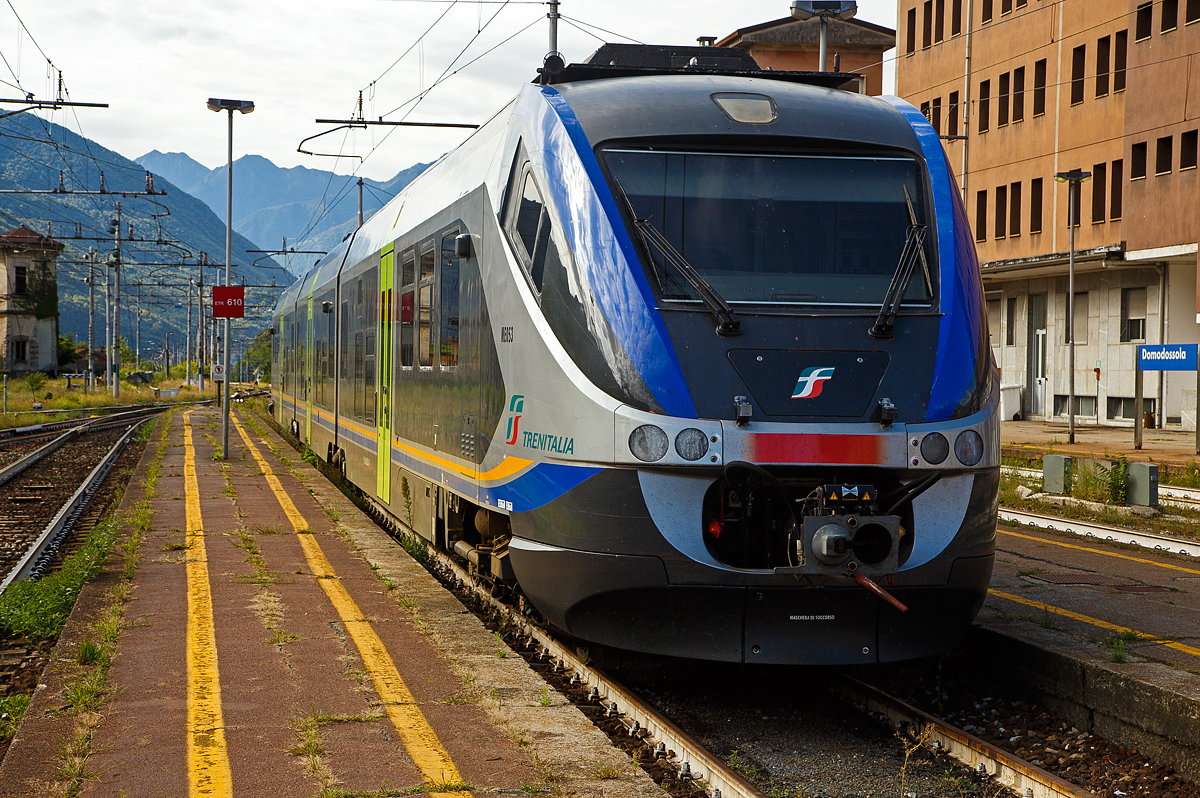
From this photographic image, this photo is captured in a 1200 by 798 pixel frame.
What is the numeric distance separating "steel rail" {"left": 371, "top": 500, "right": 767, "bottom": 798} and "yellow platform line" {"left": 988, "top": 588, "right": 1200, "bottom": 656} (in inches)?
115

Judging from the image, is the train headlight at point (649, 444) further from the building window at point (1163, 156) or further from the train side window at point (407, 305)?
the building window at point (1163, 156)

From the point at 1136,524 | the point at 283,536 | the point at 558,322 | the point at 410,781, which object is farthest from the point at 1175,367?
the point at 410,781

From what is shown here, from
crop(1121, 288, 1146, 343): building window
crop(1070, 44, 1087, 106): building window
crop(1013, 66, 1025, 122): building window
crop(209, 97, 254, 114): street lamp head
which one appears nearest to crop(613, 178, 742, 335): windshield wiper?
crop(209, 97, 254, 114): street lamp head

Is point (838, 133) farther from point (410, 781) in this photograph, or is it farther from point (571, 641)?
point (410, 781)

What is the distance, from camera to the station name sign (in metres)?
20.0

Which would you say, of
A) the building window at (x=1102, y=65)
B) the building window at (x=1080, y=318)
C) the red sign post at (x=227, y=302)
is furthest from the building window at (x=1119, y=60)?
the red sign post at (x=227, y=302)

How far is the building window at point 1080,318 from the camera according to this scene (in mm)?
35562

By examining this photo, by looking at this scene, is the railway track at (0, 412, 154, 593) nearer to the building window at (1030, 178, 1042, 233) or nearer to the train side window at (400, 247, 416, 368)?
the train side window at (400, 247, 416, 368)

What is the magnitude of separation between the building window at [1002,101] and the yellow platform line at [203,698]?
33757 mm

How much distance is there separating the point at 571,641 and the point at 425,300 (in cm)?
335

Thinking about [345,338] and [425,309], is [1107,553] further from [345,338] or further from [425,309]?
[345,338]

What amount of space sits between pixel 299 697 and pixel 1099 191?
1303 inches

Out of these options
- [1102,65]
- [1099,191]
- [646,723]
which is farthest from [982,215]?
[646,723]

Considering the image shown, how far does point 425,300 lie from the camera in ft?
31.4
